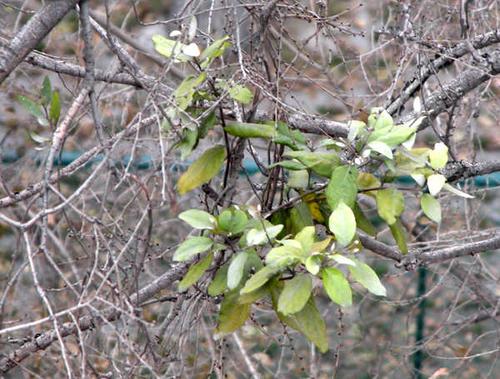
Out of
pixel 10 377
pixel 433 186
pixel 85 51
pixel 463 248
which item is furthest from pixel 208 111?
pixel 10 377

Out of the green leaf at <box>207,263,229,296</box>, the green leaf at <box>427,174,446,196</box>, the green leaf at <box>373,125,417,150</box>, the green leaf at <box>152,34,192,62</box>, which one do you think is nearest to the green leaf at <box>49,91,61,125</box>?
the green leaf at <box>152,34,192,62</box>

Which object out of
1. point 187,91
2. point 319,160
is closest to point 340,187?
point 319,160

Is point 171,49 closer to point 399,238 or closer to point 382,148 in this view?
point 382,148

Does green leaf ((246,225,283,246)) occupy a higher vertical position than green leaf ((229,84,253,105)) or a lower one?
lower

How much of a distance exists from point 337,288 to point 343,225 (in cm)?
15

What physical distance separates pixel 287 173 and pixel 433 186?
2.03ft

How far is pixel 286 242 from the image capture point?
6.82 ft

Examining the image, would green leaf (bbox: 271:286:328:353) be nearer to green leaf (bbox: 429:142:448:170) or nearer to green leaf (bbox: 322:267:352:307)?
green leaf (bbox: 322:267:352:307)

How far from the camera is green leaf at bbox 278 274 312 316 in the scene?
209 centimetres

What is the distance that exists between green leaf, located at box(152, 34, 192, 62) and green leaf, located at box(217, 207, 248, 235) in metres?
0.39

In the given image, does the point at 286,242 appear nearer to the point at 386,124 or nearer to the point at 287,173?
the point at 386,124

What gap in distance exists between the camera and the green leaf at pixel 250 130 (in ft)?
7.83

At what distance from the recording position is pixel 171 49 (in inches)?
92.4

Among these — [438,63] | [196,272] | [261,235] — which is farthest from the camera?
[438,63]
